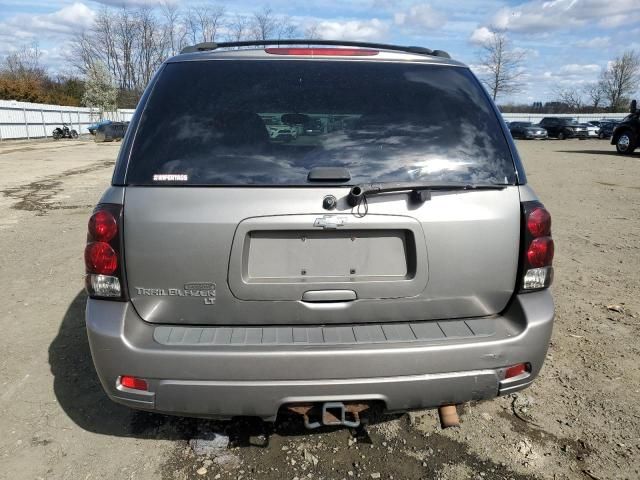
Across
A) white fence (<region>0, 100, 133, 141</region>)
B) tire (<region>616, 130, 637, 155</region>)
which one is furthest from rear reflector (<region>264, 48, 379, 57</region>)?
white fence (<region>0, 100, 133, 141</region>)

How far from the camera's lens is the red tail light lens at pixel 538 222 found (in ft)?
7.34

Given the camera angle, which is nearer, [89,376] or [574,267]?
[89,376]

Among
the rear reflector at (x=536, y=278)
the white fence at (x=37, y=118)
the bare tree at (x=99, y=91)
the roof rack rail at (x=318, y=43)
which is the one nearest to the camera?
the rear reflector at (x=536, y=278)

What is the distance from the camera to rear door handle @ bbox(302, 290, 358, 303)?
85.7 inches

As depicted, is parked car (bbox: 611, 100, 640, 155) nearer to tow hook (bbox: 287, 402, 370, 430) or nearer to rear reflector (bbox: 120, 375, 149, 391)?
tow hook (bbox: 287, 402, 370, 430)

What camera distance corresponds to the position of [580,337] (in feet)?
12.8

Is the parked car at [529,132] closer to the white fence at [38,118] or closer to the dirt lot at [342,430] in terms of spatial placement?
the white fence at [38,118]

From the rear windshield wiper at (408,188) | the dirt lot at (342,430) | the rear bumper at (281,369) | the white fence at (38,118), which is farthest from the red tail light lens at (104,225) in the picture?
the white fence at (38,118)

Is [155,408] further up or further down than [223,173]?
further down

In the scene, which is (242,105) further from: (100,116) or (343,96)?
(100,116)

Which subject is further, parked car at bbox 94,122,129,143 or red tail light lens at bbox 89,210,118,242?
parked car at bbox 94,122,129,143

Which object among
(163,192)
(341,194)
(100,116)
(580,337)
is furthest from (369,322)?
(100,116)

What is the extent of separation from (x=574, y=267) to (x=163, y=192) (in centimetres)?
509

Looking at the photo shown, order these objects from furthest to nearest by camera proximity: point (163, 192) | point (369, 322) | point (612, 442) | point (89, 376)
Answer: point (89, 376), point (612, 442), point (369, 322), point (163, 192)
